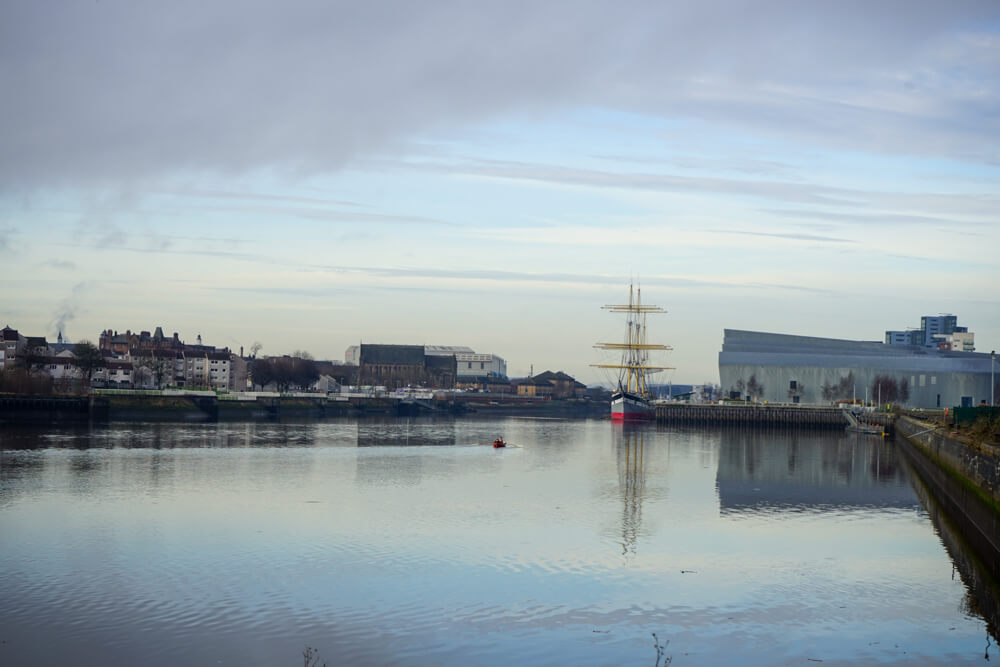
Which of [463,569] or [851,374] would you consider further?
[851,374]

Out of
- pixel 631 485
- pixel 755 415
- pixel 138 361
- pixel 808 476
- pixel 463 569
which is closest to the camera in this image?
pixel 463 569

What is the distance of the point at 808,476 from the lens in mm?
48062

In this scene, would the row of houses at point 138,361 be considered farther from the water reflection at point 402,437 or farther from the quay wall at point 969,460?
the quay wall at point 969,460

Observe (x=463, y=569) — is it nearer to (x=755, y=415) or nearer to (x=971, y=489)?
(x=971, y=489)

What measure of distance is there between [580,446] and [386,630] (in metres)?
53.2

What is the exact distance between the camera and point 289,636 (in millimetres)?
16969

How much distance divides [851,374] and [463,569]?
11542cm

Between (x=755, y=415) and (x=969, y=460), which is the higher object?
(x=969, y=460)

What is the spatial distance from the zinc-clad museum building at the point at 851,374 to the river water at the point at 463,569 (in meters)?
87.6

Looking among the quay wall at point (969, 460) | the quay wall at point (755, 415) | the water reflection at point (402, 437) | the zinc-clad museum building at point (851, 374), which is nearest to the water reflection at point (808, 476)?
the quay wall at point (969, 460)

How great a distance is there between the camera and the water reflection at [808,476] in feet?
122

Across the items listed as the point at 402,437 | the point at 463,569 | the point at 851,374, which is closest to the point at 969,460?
the point at 463,569

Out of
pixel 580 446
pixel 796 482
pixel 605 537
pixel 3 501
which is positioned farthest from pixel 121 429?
pixel 605 537

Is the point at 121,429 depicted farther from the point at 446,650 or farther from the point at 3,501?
the point at 446,650
